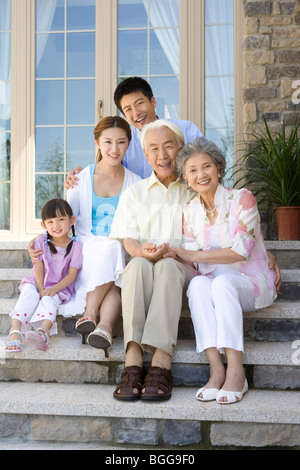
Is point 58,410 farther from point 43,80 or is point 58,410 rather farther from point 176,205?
point 43,80

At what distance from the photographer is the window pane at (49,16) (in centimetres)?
449

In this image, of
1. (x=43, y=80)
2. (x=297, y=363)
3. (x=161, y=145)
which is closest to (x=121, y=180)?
(x=161, y=145)

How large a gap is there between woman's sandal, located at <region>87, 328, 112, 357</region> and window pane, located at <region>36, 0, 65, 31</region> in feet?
10.7

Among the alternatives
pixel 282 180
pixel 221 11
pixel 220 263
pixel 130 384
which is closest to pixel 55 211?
pixel 220 263

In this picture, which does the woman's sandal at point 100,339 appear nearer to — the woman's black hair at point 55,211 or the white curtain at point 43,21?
the woman's black hair at point 55,211

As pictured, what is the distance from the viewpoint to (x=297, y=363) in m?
2.12

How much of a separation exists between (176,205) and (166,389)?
89cm

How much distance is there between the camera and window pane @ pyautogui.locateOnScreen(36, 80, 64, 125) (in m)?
4.47

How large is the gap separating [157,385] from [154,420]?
0.13 metres

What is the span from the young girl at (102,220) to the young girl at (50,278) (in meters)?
0.06

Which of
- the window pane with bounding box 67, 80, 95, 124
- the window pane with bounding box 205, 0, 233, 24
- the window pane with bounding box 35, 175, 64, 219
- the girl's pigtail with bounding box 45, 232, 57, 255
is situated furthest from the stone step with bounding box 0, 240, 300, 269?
the window pane with bounding box 205, 0, 233, 24

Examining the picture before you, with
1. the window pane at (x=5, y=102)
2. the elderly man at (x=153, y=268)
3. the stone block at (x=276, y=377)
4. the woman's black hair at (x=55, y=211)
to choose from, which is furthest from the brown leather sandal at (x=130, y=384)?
the window pane at (x=5, y=102)

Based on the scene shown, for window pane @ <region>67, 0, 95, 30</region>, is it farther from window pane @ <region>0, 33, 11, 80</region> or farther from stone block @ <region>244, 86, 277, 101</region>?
stone block @ <region>244, 86, 277, 101</region>

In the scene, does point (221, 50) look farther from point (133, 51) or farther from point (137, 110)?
point (137, 110)
